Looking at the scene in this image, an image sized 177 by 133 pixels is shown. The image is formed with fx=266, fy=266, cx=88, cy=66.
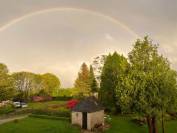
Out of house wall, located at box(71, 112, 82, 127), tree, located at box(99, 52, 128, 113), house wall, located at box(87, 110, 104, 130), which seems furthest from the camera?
tree, located at box(99, 52, 128, 113)

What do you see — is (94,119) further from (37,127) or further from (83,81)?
(83,81)

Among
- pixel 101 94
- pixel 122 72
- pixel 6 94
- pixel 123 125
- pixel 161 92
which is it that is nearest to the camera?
pixel 161 92

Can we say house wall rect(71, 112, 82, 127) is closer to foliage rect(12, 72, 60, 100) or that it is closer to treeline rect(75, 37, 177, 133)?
treeline rect(75, 37, 177, 133)

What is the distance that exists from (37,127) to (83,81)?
178 feet

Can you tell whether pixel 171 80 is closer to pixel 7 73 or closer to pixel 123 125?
pixel 123 125

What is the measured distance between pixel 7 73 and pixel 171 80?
190ft

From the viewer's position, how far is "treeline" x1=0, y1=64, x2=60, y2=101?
7756cm

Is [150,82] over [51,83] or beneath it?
beneath

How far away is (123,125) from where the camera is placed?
51.4 m

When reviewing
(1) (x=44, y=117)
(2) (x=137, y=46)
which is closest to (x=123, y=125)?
(1) (x=44, y=117)

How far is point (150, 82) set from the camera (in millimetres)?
35125

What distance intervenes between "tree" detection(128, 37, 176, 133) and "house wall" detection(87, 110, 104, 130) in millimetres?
13957

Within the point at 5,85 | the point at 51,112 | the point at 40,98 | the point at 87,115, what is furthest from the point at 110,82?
the point at 40,98

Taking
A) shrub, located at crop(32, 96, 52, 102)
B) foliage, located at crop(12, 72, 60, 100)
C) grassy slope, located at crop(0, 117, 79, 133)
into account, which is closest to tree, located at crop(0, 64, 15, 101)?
shrub, located at crop(32, 96, 52, 102)
